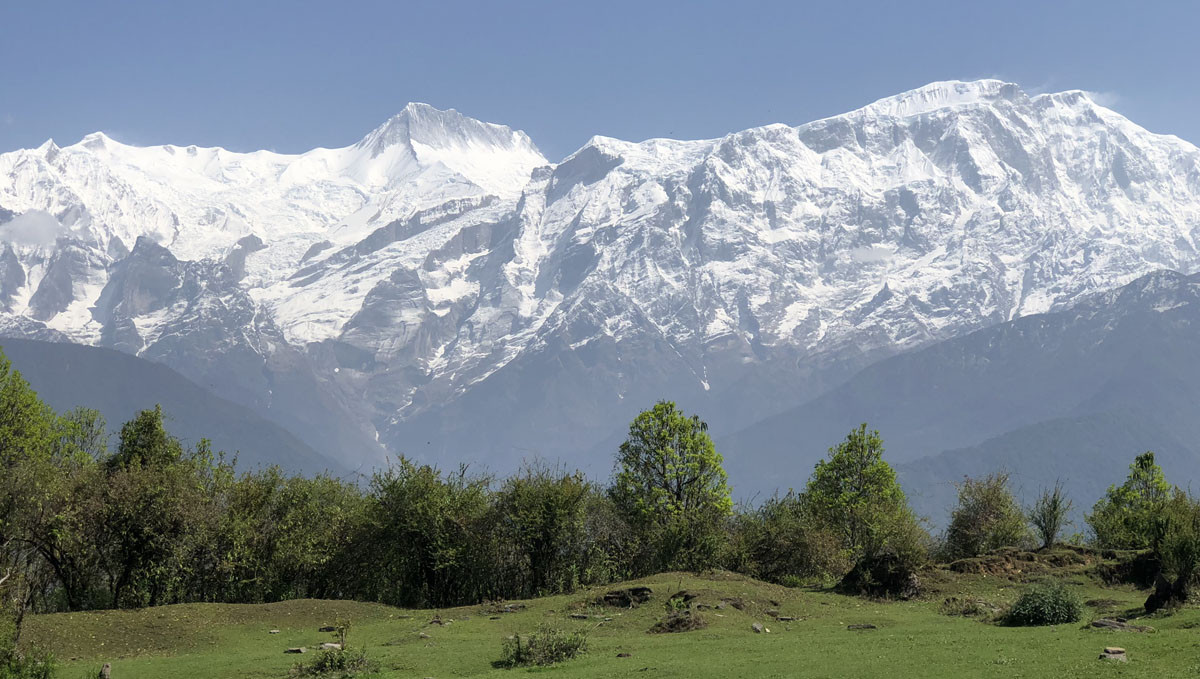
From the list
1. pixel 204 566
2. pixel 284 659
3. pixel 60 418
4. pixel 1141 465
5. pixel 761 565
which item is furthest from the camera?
pixel 1141 465

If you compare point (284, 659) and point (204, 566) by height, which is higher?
point (204, 566)

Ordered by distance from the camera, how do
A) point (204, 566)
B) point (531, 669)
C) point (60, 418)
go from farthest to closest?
point (60, 418), point (204, 566), point (531, 669)

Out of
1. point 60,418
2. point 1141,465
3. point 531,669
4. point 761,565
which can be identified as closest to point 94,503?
point 60,418

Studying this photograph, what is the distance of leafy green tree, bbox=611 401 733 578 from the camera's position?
264 ft

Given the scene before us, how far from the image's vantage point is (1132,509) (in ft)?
293

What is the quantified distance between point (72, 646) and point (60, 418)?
37.6 meters

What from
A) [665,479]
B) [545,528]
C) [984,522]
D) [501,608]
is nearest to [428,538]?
[545,528]

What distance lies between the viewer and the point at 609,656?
153ft

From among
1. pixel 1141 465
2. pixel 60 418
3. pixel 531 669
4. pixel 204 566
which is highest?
pixel 60 418

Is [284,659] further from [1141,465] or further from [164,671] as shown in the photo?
[1141,465]

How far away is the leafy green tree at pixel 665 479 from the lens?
80.5 metres

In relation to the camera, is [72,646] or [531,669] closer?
[531,669]

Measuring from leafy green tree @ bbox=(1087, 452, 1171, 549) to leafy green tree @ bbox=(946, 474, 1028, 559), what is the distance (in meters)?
6.07

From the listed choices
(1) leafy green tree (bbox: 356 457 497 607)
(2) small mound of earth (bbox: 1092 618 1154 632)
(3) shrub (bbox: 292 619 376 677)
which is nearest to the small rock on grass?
(2) small mound of earth (bbox: 1092 618 1154 632)
